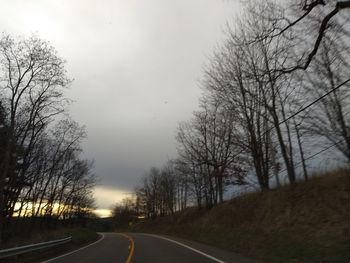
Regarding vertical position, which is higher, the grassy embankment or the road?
the grassy embankment

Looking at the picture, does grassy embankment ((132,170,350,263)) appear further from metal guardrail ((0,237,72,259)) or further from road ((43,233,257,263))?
metal guardrail ((0,237,72,259))

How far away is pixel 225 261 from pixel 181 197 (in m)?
68.5

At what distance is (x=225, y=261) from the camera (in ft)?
47.3

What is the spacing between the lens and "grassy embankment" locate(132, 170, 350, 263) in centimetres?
1493

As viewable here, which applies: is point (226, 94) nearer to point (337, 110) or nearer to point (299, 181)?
point (299, 181)

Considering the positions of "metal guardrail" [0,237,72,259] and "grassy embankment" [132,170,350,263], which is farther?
"metal guardrail" [0,237,72,259]

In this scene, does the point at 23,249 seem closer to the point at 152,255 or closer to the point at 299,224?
the point at 152,255

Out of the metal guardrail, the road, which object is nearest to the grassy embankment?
the road

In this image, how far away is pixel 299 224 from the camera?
20016mm

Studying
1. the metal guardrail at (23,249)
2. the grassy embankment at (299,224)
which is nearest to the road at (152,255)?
the metal guardrail at (23,249)

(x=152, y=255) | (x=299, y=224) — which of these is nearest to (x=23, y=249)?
(x=152, y=255)

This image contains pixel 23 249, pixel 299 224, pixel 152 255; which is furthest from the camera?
pixel 299 224

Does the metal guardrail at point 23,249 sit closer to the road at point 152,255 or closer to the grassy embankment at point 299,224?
the road at point 152,255

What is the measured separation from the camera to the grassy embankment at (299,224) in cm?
1493
